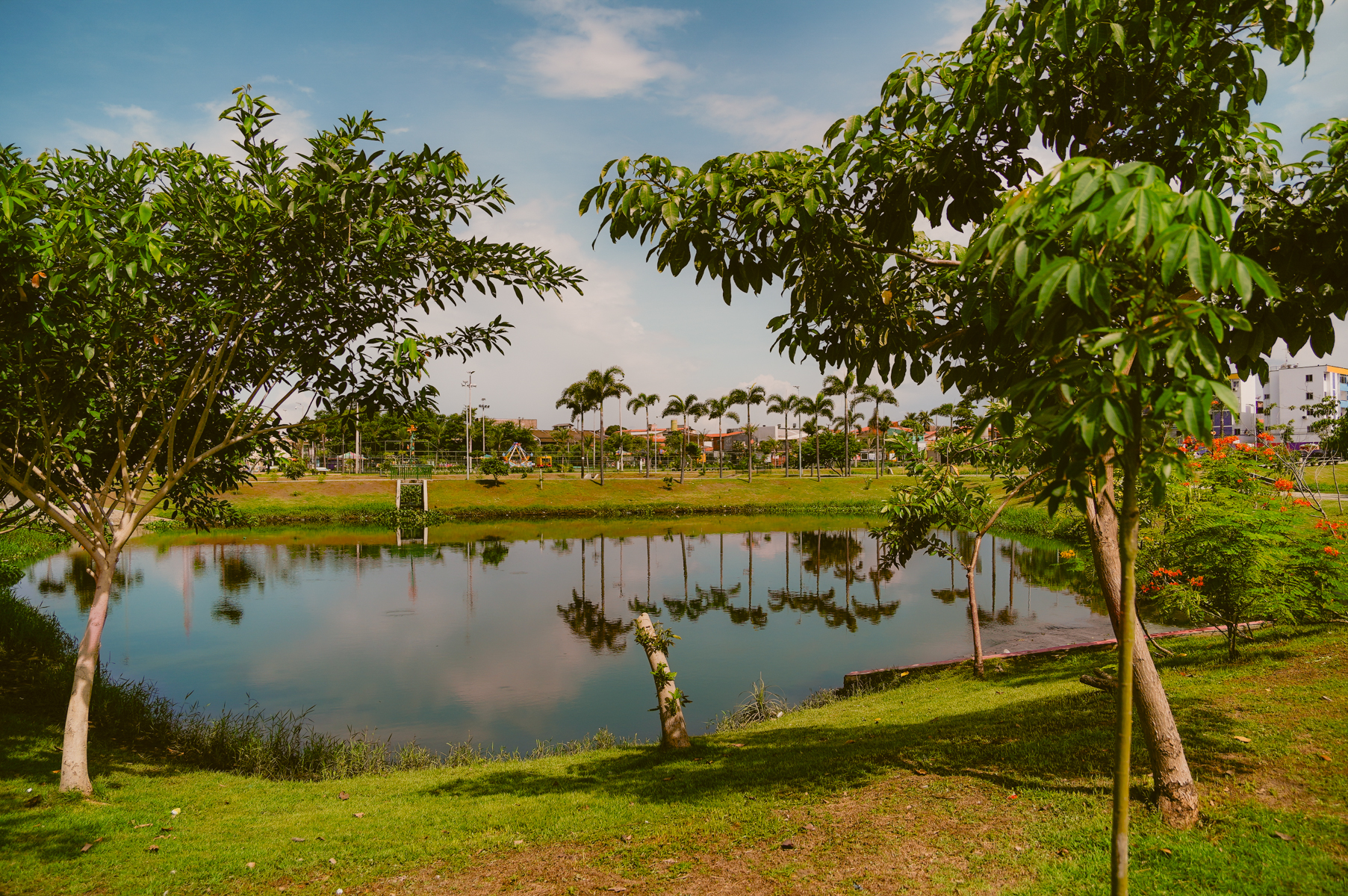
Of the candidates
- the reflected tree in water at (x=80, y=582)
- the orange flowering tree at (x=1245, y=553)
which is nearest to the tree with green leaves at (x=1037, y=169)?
the orange flowering tree at (x=1245, y=553)

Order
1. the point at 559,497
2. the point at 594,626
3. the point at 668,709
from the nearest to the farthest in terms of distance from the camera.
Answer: the point at 668,709 < the point at 594,626 < the point at 559,497

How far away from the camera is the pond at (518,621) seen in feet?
50.2

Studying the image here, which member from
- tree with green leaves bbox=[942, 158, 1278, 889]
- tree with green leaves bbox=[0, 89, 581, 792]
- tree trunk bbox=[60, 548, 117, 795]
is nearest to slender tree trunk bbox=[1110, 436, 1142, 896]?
tree with green leaves bbox=[942, 158, 1278, 889]

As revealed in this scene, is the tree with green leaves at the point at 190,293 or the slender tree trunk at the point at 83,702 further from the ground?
the tree with green leaves at the point at 190,293

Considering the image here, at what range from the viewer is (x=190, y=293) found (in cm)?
784

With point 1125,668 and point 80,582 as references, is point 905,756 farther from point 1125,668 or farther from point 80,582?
point 80,582

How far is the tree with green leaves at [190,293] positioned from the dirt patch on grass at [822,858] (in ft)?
15.8

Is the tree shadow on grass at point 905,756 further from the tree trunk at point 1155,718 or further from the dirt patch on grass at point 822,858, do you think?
the dirt patch on grass at point 822,858

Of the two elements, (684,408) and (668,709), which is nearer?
(668,709)

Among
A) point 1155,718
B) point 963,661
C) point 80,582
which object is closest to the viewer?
point 1155,718

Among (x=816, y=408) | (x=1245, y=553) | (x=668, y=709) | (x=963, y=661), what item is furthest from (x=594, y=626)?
(x=816, y=408)

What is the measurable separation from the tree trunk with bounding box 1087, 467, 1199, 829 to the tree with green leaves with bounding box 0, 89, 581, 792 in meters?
6.03

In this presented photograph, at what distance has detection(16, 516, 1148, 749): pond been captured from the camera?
50.2ft

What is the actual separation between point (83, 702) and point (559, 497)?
Answer: 165 feet
